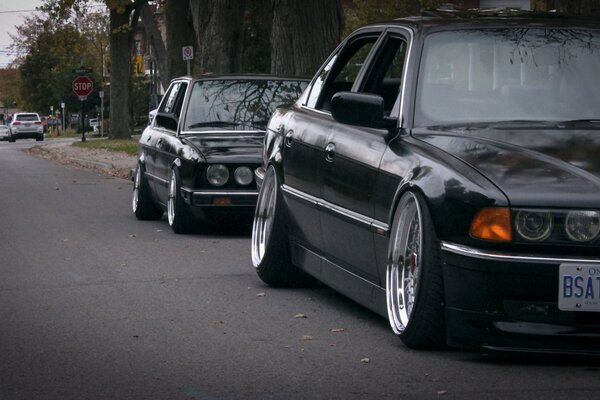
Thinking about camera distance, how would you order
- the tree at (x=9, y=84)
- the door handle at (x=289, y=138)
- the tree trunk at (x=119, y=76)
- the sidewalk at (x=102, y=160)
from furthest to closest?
the tree at (x=9, y=84) < the tree trunk at (x=119, y=76) < the sidewalk at (x=102, y=160) < the door handle at (x=289, y=138)

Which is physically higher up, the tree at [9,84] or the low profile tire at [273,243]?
the low profile tire at [273,243]

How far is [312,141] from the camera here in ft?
28.3

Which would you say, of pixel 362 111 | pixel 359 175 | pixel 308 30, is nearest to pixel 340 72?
pixel 359 175

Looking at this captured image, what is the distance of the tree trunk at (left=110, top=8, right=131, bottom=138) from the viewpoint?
49.0 m

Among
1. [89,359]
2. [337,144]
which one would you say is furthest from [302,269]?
[89,359]

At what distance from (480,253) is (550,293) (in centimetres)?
34

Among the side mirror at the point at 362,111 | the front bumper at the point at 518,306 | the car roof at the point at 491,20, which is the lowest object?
the front bumper at the point at 518,306

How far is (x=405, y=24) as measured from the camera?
8.02 m

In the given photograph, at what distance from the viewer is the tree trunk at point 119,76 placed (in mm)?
49000

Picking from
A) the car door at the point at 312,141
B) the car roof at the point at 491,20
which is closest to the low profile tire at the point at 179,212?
the car door at the point at 312,141

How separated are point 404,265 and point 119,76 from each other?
43.8 m

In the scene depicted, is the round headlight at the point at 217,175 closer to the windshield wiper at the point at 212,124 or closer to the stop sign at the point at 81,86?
the windshield wiper at the point at 212,124

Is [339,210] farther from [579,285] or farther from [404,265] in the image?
[579,285]

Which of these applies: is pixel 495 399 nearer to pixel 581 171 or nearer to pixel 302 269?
pixel 581 171
